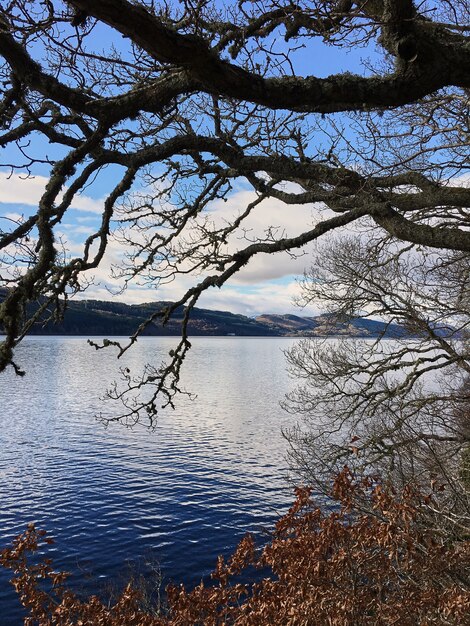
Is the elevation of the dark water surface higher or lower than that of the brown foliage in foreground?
lower

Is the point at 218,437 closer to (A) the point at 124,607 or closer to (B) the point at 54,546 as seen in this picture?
(B) the point at 54,546

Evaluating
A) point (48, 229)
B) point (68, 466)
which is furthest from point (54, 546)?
point (48, 229)

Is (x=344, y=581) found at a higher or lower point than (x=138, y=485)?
higher

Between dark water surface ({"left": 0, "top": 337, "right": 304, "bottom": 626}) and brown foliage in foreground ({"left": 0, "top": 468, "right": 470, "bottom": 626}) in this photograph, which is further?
dark water surface ({"left": 0, "top": 337, "right": 304, "bottom": 626})

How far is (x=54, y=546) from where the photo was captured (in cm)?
1914

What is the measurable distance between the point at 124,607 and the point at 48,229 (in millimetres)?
5245

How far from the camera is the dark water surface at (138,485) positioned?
18750mm

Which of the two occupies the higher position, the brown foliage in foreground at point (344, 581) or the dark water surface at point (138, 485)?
the brown foliage in foreground at point (344, 581)

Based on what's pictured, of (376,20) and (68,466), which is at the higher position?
(376,20)

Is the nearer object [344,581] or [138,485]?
[344,581]

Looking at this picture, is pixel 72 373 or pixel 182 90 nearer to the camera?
pixel 182 90

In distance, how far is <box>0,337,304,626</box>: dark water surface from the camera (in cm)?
1875

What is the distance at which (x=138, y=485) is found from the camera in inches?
1014

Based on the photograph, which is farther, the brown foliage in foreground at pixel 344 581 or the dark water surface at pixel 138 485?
the dark water surface at pixel 138 485
